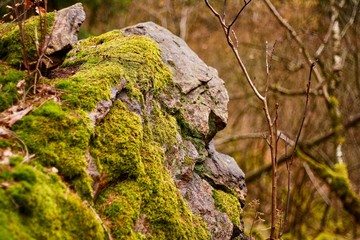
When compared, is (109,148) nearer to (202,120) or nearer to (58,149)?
(58,149)

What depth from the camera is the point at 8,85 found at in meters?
2.96

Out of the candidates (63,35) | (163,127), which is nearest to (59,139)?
(163,127)

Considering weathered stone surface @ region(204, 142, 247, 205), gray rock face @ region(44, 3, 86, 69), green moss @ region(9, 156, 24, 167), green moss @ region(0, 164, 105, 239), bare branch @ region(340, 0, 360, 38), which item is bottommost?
green moss @ region(0, 164, 105, 239)

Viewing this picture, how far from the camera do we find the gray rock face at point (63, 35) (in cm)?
343

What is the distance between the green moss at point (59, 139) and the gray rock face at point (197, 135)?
3.00 feet

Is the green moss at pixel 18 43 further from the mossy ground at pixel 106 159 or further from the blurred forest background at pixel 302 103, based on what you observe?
the blurred forest background at pixel 302 103

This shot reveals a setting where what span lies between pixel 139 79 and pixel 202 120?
76cm

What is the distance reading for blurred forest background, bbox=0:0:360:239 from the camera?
8492 millimetres

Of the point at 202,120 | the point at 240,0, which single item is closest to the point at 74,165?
the point at 202,120

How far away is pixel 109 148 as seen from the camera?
2.88 metres

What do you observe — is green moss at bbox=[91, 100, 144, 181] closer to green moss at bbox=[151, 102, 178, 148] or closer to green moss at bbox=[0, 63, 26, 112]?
green moss at bbox=[151, 102, 178, 148]

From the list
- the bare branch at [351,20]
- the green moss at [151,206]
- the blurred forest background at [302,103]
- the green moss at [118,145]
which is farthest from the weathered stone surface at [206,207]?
the bare branch at [351,20]

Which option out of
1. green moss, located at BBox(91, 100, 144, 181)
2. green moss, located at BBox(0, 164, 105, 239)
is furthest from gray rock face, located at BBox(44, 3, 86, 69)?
green moss, located at BBox(0, 164, 105, 239)

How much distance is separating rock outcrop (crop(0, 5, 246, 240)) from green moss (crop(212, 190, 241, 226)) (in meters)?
0.01
